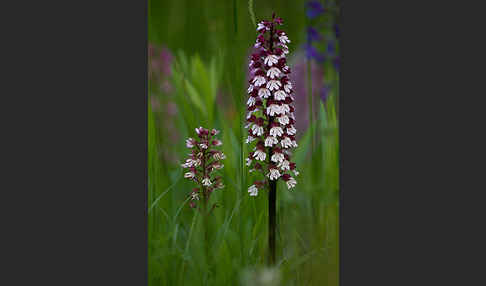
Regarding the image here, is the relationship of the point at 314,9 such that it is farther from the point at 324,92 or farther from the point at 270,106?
the point at 270,106

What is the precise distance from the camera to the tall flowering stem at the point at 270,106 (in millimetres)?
4543

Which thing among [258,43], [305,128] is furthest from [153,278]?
[258,43]


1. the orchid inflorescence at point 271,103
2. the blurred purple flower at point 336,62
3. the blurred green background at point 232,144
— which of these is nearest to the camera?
the orchid inflorescence at point 271,103

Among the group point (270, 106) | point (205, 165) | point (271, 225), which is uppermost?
point (270, 106)

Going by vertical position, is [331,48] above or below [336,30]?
below

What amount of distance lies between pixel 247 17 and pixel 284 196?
1.48m

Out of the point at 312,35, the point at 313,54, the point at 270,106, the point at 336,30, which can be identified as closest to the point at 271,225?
the point at 270,106

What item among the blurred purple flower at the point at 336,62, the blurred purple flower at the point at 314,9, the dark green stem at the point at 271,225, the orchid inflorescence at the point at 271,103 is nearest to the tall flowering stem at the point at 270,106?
the orchid inflorescence at the point at 271,103

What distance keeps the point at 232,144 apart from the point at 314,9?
1.29m

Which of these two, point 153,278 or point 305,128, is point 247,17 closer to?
point 305,128

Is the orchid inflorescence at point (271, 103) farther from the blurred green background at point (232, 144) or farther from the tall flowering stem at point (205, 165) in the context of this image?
the tall flowering stem at point (205, 165)

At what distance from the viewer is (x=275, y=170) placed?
462cm

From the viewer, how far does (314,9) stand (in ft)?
15.4

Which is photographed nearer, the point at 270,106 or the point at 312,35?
the point at 270,106
